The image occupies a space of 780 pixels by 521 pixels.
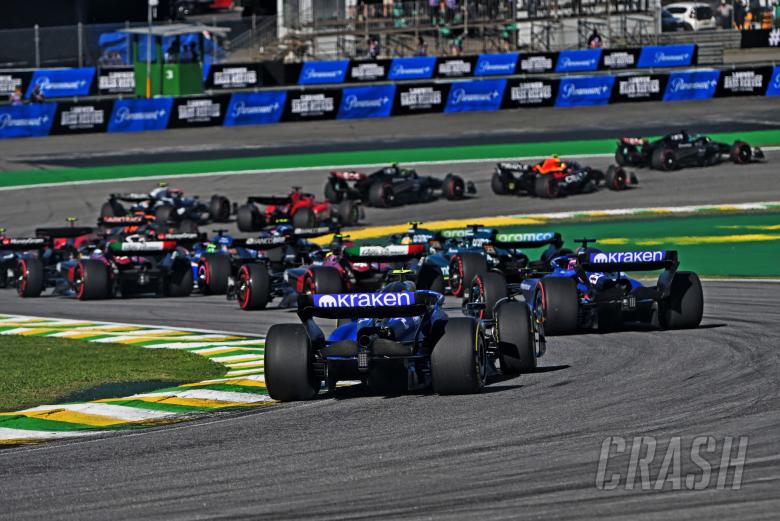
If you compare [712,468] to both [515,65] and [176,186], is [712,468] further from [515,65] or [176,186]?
[515,65]

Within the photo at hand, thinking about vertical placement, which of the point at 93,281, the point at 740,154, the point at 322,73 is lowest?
the point at 93,281

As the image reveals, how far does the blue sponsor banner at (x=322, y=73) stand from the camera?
197 ft

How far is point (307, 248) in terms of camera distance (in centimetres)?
2552

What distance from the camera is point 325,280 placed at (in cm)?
2178

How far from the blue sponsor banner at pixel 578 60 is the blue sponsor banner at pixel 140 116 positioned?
56.1ft

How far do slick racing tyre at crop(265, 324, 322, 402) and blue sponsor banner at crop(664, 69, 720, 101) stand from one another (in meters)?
44.1

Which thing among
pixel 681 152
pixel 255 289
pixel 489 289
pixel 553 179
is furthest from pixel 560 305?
pixel 681 152

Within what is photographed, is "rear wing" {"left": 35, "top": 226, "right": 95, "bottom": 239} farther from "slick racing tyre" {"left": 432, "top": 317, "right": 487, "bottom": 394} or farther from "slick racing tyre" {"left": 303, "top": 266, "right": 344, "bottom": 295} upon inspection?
"slick racing tyre" {"left": 432, "top": 317, "right": 487, "bottom": 394}

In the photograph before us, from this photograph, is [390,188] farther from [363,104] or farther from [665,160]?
[363,104]

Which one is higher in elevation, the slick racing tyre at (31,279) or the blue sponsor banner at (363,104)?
the blue sponsor banner at (363,104)

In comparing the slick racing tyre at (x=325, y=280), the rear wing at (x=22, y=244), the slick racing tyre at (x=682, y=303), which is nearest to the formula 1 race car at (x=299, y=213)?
the rear wing at (x=22, y=244)

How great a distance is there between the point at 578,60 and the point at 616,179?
2115cm

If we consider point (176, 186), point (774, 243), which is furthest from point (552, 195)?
point (176, 186)

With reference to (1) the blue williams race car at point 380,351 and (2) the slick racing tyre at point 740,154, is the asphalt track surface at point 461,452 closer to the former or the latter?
(1) the blue williams race car at point 380,351
